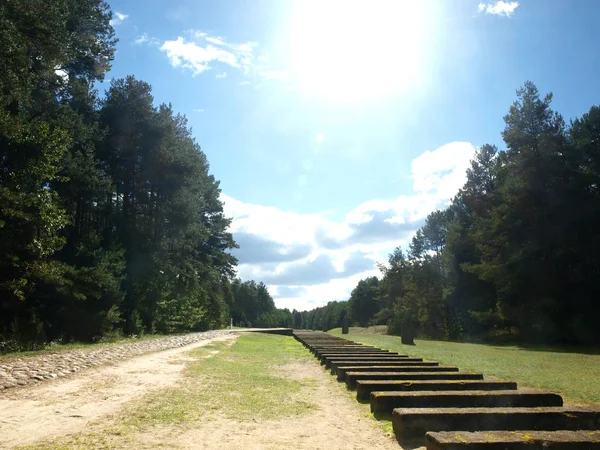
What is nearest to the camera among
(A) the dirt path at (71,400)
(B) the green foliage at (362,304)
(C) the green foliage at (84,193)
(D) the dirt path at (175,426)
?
(D) the dirt path at (175,426)

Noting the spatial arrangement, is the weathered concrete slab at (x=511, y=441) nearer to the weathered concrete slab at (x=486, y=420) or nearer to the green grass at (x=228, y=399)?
the weathered concrete slab at (x=486, y=420)

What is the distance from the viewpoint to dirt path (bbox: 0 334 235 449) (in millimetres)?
5297

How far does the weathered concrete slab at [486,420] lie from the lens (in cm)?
504

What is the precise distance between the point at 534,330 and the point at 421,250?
47.1 m

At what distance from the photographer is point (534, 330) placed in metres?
29.5

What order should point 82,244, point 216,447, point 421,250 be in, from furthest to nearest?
point 421,250
point 82,244
point 216,447

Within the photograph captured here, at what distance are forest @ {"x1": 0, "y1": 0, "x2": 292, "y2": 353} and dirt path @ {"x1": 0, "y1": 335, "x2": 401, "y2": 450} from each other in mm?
9053

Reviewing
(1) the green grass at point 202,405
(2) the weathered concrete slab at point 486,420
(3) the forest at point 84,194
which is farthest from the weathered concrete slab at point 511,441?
(3) the forest at point 84,194

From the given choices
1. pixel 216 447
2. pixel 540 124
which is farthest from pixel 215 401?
pixel 540 124

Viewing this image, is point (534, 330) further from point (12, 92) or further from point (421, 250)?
point (421, 250)

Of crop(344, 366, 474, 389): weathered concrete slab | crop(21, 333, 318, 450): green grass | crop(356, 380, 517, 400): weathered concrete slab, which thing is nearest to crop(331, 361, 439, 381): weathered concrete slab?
crop(21, 333, 318, 450): green grass

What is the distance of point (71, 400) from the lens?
7102 millimetres

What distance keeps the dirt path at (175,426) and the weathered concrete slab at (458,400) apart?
36 cm

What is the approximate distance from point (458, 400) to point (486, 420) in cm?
119
